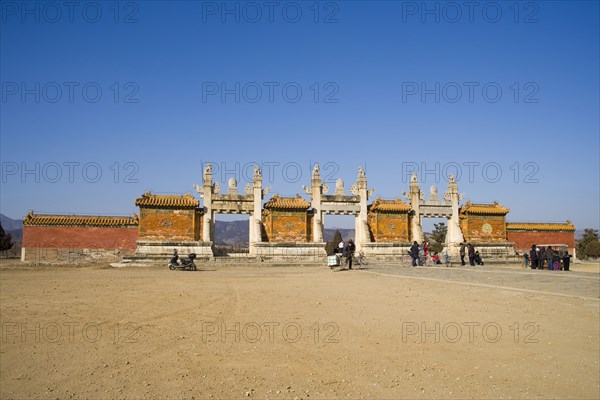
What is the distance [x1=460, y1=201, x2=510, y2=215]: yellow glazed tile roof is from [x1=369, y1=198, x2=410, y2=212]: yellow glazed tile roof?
532cm

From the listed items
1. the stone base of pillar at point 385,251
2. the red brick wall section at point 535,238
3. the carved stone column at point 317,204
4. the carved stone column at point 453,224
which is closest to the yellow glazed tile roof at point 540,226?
the red brick wall section at point 535,238

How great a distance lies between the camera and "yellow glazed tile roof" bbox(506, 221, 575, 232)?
41.8 meters

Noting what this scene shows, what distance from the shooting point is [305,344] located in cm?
950

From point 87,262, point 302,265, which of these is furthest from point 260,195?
point 87,262

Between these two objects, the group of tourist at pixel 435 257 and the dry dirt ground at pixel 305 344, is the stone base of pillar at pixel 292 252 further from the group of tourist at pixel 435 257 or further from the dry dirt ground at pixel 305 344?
the dry dirt ground at pixel 305 344

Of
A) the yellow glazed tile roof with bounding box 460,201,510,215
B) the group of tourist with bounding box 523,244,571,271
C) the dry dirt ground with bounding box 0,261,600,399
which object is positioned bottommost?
the dry dirt ground with bounding box 0,261,600,399

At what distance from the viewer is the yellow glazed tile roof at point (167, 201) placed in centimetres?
3316

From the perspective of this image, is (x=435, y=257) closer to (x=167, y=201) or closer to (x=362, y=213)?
(x=362, y=213)

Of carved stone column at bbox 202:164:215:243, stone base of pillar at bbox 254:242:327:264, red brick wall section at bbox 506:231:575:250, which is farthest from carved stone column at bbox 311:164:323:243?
red brick wall section at bbox 506:231:575:250

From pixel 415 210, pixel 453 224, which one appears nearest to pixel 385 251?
pixel 415 210

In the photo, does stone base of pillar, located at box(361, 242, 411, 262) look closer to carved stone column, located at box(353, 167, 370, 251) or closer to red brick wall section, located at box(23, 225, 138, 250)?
carved stone column, located at box(353, 167, 370, 251)

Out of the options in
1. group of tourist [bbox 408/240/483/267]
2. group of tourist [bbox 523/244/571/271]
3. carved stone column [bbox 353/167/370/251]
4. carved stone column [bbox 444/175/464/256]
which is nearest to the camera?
group of tourist [bbox 523/244/571/271]

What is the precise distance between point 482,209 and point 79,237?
108ft

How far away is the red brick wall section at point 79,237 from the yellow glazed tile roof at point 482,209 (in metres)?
27.4
